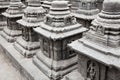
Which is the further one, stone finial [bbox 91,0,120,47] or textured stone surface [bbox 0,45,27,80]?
textured stone surface [bbox 0,45,27,80]

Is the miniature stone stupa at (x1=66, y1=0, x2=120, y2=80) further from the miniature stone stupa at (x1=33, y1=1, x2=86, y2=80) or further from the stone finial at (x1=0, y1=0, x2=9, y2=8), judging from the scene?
the stone finial at (x1=0, y1=0, x2=9, y2=8)

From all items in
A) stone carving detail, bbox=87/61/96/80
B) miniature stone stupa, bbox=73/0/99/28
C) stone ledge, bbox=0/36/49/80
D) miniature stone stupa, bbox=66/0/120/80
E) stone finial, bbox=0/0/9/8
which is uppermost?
stone finial, bbox=0/0/9/8

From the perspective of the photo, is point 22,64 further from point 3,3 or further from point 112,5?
point 3,3

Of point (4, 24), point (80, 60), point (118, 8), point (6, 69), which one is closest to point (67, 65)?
point (80, 60)

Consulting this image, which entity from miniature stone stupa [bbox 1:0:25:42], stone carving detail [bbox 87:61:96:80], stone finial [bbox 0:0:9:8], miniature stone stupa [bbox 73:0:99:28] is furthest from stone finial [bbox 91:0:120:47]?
stone finial [bbox 0:0:9:8]

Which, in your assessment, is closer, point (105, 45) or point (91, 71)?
point (105, 45)

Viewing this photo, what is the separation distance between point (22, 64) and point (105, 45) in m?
4.65

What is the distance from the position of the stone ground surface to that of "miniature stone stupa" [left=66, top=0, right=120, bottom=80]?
13.5 ft

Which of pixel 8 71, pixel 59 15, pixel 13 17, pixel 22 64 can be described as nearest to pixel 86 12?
pixel 59 15

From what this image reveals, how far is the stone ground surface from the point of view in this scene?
754 cm

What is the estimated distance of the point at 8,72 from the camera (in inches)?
315

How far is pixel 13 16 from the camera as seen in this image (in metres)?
10.2

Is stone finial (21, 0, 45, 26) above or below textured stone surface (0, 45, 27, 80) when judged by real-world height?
above

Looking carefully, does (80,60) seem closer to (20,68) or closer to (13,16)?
(20,68)
